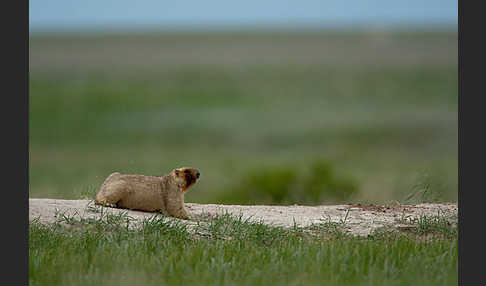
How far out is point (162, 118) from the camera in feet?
126

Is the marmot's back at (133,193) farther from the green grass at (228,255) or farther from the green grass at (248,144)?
the green grass at (248,144)

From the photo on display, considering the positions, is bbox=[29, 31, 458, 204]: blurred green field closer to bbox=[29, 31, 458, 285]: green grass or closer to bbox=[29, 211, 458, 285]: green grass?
bbox=[29, 31, 458, 285]: green grass

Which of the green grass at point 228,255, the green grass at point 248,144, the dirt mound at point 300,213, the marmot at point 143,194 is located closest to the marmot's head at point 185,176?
the marmot at point 143,194

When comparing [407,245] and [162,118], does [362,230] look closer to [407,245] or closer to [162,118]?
[407,245]

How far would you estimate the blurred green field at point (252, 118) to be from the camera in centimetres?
1781

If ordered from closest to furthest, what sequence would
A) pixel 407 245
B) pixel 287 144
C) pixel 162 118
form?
pixel 407 245
pixel 287 144
pixel 162 118

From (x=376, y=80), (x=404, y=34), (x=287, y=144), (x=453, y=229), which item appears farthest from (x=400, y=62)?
(x=453, y=229)

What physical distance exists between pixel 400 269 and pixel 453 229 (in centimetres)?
200

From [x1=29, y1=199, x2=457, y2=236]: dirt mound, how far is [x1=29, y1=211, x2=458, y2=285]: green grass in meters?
0.25

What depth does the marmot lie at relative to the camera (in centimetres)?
852

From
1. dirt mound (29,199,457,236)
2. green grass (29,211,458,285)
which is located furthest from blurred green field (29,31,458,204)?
green grass (29,211,458,285)

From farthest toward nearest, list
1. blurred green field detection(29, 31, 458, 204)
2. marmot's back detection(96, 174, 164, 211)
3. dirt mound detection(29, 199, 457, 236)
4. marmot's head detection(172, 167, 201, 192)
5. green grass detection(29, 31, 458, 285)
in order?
blurred green field detection(29, 31, 458, 204)
marmot's head detection(172, 167, 201, 192)
marmot's back detection(96, 174, 164, 211)
dirt mound detection(29, 199, 457, 236)
green grass detection(29, 31, 458, 285)

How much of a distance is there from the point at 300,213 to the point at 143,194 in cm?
216

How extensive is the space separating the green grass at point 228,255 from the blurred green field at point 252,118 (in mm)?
2429
